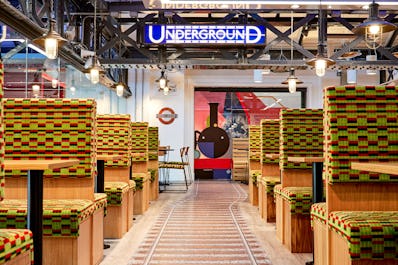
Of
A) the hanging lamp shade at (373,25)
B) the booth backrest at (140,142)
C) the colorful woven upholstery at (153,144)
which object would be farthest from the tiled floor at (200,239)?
the hanging lamp shade at (373,25)

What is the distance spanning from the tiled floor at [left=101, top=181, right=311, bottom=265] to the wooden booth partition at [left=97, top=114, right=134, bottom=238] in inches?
9.8

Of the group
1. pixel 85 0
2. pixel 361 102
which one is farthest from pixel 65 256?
pixel 85 0

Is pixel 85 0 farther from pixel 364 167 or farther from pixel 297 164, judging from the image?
pixel 364 167

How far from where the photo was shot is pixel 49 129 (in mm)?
3953

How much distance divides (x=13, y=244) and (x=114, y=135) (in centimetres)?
378

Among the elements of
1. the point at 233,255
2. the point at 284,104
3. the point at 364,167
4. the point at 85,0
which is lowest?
→ the point at 233,255

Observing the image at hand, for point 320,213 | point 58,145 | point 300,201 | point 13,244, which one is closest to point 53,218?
point 58,145

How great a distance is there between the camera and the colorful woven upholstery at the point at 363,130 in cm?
331

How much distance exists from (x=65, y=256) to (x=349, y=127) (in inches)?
88.9

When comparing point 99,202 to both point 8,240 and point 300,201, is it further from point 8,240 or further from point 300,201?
point 8,240

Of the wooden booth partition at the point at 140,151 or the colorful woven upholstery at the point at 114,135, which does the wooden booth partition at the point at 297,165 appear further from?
the wooden booth partition at the point at 140,151

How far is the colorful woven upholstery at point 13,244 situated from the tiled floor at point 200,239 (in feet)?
6.85

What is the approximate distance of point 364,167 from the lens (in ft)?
8.64

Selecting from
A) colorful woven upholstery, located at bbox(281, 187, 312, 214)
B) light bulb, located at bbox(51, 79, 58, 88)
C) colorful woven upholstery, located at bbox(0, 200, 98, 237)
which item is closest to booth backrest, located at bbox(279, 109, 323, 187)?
colorful woven upholstery, located at bbox(281, 187, 312, 214)
